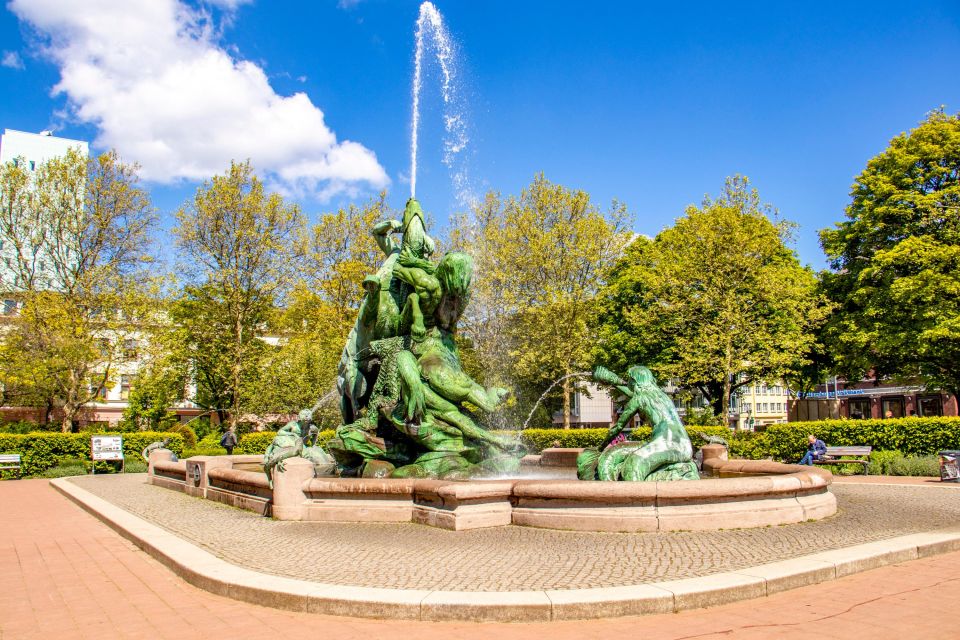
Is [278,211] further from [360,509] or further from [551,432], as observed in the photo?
[360,509]

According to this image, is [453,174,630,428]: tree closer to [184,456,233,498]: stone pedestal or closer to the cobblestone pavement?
[184,456,233,498]: stone pedestal

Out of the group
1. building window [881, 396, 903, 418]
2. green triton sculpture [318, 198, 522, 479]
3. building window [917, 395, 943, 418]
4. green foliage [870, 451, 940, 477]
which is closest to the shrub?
green triton sculpture [318, 198, 522, 479]

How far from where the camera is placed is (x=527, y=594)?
5.61m

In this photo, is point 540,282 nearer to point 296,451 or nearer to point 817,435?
point 817,435

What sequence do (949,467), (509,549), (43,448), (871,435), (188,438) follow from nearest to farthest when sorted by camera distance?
1. (509,549)
2. (949,467)
3. (871,435)
4. (43,448)
5. (188,438)

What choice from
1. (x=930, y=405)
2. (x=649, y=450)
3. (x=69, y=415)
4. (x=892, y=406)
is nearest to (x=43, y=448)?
(x=69, y=415)

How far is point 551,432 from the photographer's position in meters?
27.5

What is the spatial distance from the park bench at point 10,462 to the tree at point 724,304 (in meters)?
25.6

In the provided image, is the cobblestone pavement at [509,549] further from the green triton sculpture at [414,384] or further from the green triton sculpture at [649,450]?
the green triton sculpture at [414,384]

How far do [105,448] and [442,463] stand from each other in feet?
61.2

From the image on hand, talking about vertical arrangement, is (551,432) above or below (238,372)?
below

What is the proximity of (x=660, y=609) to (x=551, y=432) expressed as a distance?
22.1 meters

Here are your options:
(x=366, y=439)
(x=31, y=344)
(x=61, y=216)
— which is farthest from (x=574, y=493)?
(x=61, y=216)

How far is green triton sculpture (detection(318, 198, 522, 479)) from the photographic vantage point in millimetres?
11891
